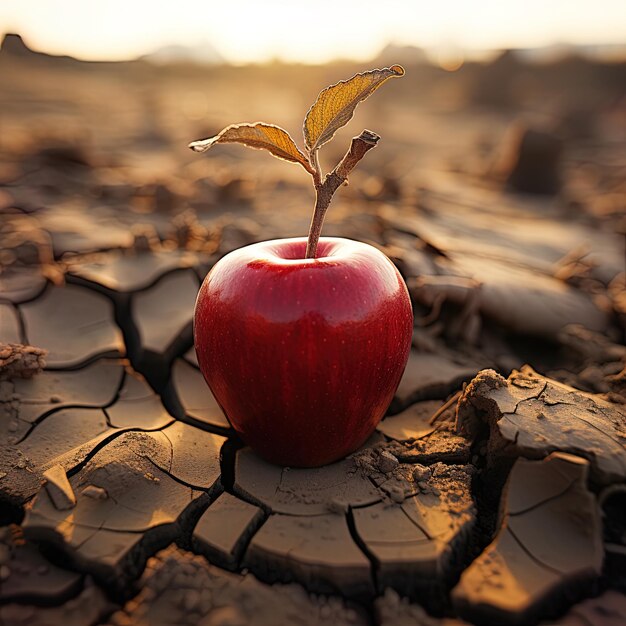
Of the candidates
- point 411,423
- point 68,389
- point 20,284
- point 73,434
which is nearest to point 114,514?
point 73,434

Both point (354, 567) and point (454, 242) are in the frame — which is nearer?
point (354, 567)

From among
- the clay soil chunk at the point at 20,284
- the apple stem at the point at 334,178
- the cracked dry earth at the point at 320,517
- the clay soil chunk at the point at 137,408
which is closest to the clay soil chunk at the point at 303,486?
the cracked dry earth at the point at 320,517

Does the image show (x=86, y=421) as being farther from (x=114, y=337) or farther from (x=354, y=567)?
(x=354, y=567)

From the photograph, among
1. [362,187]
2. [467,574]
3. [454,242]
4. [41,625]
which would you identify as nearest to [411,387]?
[467,574]

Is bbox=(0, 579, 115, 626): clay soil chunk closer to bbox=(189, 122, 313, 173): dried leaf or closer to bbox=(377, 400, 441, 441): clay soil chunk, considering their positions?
bbox=(377, 400, 441, 441): clay soil chunk

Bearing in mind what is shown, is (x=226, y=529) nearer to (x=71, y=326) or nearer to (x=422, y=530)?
(x=422, y=530)

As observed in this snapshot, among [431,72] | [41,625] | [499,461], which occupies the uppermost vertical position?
[431,72]

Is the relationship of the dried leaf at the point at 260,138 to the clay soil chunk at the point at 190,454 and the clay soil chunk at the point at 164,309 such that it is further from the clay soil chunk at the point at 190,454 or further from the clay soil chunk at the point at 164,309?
the clay soil chunk at the point at 164,309

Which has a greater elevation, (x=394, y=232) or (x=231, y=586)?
(x=394, y=232)
